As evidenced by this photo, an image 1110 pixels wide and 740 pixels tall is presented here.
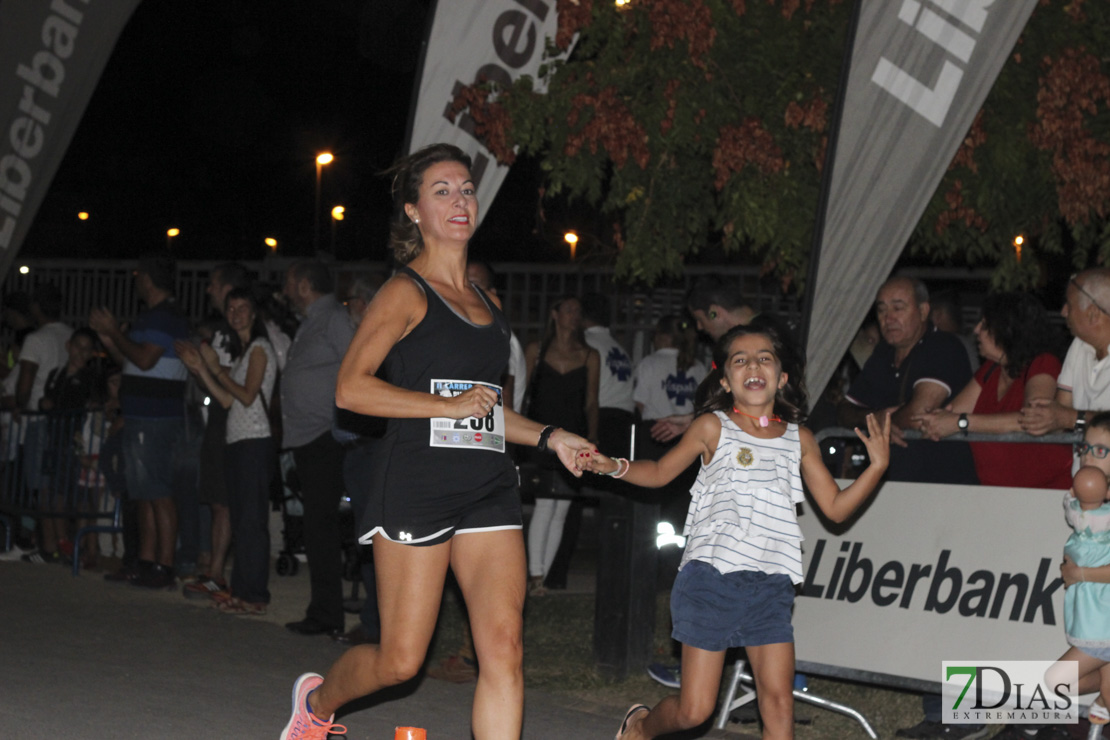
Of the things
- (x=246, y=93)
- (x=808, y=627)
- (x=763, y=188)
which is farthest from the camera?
(x=246, y=93)

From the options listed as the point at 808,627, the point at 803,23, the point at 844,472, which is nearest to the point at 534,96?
the point at 803,23

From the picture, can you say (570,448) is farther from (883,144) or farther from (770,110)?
(770,110)

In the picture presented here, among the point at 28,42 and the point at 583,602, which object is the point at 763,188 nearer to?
the point at 583,602

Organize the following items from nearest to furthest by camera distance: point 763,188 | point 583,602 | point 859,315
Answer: point 859,315, point 763,188, point 583,602

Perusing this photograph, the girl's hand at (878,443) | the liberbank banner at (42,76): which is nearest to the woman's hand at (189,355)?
the liberbank banner at (42,76)

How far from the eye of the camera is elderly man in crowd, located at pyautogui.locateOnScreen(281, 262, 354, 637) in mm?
8398

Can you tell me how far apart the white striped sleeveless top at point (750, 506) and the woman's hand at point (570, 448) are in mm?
547

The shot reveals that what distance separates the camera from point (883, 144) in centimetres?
726

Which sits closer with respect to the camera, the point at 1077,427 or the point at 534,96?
the point at 1077,427

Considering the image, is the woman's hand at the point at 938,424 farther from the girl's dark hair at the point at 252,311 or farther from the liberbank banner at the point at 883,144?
the girl's dark hair at the point at 252,311

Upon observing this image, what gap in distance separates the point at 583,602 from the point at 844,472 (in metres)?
3.60

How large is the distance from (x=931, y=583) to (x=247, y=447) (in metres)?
4.88

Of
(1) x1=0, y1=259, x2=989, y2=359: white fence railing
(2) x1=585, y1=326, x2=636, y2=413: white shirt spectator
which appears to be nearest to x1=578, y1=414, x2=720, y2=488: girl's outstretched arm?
(2) x1=585, y1=326, x2=636, y2=413: white shirt spectator

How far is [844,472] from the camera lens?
729 cm
